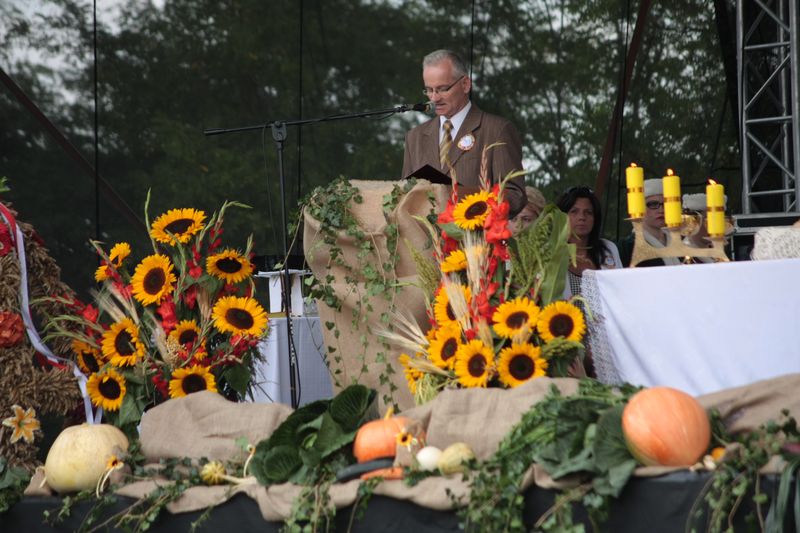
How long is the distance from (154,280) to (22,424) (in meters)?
0.63

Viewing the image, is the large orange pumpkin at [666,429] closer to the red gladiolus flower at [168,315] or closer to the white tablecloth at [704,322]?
the white tablecloth at [704,322]

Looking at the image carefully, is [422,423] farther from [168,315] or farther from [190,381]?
[168,315]

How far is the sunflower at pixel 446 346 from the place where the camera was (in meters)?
3.30

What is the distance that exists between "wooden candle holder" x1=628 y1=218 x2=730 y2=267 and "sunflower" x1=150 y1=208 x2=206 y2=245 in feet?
Answer: 5.02

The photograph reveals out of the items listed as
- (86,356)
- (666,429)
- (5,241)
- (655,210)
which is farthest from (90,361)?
(655,210)

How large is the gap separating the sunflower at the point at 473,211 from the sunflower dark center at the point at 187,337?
3.36 ft

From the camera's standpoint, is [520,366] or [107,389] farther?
[107,389]

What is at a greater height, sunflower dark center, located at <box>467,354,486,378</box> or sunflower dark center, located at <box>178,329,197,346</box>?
sunflower dark center, located at <box>178,329,197,346</box>

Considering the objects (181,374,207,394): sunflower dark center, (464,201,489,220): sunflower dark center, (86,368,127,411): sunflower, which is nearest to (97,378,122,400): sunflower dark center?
(86,368,127,411): sunflower

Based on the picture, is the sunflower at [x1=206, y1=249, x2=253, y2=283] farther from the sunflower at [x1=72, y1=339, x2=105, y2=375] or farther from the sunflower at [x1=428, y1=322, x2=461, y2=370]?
the sunflower at [x1=428, y1=322, x2=461, y2=370]

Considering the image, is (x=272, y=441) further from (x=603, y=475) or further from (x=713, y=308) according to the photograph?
(x=713, y=308)

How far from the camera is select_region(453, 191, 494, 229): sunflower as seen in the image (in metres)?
3.35

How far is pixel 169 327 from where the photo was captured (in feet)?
12.3

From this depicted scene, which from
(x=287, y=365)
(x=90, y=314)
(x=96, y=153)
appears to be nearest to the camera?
(x=90, y=314)
